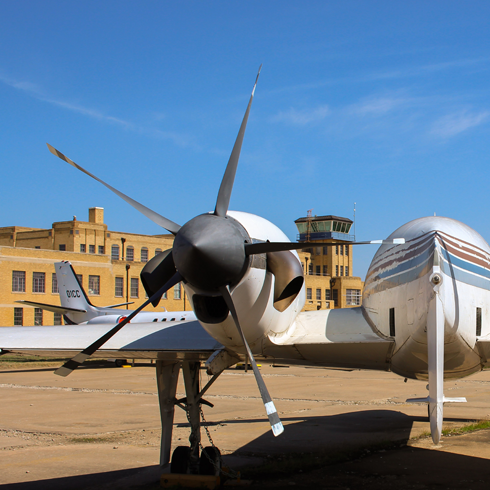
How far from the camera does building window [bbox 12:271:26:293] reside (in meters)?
54.1

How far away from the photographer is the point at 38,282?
56.1m

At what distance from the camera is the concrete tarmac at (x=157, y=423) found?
10766mm

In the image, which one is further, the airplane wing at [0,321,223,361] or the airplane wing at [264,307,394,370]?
the airplane wing at [0,321,223,361]

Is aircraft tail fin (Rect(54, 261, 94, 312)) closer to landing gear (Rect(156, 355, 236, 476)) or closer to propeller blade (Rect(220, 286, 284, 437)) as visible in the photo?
landing gear (Rect(156, 355, 236, 476))

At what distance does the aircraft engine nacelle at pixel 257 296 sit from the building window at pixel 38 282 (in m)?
52.3

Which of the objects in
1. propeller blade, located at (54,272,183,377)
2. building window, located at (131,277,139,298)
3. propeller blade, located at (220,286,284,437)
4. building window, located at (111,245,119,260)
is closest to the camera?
propeller blade, located at (220,286,284,437)

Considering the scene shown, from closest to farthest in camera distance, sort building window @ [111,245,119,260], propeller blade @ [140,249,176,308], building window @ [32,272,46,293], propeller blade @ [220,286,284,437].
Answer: propeller blade @ [220,286,284,437] → propeller blade @ [140,249,176,308] → building window @ [32,272,46,293] → building window @ [111,245,119,260]

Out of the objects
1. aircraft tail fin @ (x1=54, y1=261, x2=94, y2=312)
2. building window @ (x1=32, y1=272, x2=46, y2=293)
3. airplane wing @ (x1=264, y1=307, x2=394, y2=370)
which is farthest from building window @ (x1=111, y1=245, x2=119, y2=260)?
airplane wing @ (x1=264, y1=307, x2=394, y2=370)

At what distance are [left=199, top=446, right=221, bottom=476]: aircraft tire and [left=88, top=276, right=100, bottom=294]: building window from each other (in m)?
53.1

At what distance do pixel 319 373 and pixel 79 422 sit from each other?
1856cm

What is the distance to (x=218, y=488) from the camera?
8.86 m

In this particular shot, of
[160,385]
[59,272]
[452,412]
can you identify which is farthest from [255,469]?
[59,272]

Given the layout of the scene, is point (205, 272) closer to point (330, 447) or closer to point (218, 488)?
point (218, 488)

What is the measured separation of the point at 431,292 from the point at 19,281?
5345cm
